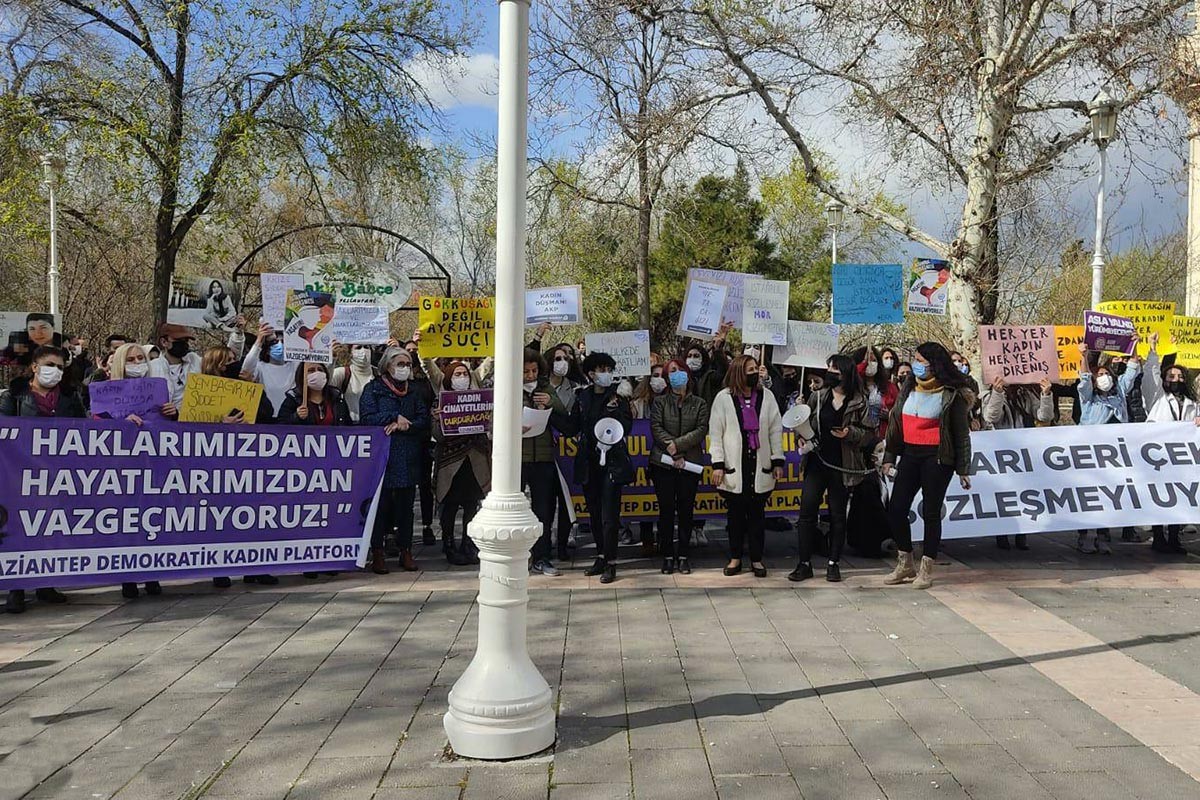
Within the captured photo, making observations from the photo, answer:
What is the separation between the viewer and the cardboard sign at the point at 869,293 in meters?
10.3

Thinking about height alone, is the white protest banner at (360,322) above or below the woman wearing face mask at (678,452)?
above

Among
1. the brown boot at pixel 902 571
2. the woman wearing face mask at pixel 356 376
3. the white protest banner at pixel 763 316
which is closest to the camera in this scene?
the brown boot at pixel 902 571

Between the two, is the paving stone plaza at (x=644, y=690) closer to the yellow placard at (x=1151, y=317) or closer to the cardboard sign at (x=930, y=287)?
the yellow placard at (x=1151, y=317)

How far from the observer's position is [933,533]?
762cm

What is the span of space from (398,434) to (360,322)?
3.83ft

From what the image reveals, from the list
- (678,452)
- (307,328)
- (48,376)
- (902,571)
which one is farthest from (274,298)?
(902,571)

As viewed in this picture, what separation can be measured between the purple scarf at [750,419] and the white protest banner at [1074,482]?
A: 1690mm

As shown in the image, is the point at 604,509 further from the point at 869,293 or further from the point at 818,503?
the point at 869,293

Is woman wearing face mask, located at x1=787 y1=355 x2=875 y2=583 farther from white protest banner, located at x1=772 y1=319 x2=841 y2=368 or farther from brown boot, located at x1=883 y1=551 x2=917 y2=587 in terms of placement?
white protest banner, located at x1=772 y1=319 x2=841 y2=368

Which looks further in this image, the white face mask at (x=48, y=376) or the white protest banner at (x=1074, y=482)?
the white protest banner at (x=1074, y=482)

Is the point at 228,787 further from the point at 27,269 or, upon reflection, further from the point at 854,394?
the point at 27,269

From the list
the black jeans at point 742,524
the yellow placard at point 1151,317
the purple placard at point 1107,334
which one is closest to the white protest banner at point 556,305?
the black jeans at point 742,524

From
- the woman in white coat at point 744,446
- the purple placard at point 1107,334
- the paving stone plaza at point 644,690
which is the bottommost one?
the paving stone plaza at point 644,690

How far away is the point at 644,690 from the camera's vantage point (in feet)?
16.7
